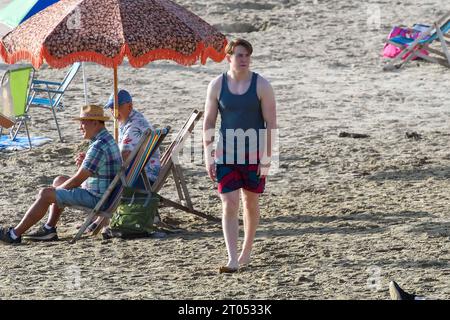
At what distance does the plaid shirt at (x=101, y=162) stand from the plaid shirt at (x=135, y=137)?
29 centimetres

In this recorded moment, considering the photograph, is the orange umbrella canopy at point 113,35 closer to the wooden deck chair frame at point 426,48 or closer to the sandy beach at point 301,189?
the sandy beach at point 301,189

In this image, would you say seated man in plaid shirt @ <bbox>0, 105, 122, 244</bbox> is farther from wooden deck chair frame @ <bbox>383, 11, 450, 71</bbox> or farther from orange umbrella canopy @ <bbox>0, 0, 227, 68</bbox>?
wooden deck chair frame @ <bbox>383, 11, 450, 71</bbox>

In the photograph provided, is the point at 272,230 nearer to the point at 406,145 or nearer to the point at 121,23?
the point at 121,23

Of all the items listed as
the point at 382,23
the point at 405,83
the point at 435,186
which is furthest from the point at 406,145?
the point at 382,23

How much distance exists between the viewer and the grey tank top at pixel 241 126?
25.2 ft

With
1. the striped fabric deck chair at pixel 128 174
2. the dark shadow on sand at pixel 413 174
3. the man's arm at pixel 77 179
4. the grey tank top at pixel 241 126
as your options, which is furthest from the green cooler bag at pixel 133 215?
the dark shadow on sand at pixel 413 174

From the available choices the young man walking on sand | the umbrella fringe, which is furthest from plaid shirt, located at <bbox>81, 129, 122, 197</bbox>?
the young man walking on sand

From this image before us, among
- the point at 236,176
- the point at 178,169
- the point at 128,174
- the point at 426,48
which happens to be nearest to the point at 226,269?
the point at 236,176

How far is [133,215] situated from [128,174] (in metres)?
0.30

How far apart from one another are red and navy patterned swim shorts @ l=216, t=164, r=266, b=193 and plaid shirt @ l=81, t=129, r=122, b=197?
130 centimetres

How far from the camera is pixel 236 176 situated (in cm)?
777

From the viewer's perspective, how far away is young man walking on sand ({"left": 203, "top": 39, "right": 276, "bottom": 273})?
25.2 feet

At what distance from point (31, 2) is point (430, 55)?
20.5ft

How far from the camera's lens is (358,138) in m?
12.3
